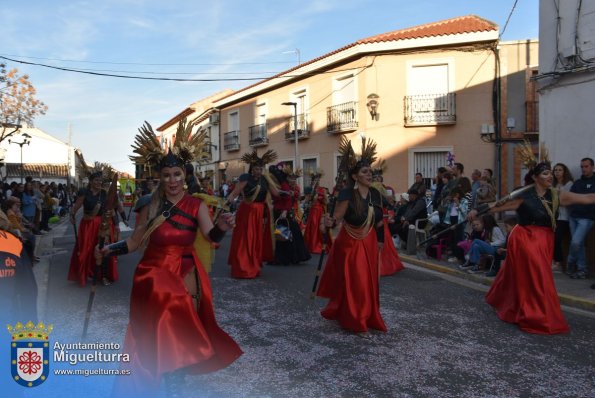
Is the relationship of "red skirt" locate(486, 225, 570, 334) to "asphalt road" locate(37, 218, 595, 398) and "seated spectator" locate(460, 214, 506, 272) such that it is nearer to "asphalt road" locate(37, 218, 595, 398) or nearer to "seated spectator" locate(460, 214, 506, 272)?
"asphalt road" locate(37, 218, 595, 398)

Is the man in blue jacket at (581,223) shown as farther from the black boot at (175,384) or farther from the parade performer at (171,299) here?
the black boot at (175,384)

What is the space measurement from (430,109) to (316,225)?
30.8 ft

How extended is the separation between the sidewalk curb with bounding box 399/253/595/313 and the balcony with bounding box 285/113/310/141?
1314cm

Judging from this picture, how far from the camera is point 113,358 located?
4586mm

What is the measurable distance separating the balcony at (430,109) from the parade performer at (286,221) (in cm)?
1067

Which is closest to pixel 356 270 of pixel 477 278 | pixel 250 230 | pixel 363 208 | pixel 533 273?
pixel 363 208

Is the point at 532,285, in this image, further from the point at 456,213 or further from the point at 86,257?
the point at 86,257

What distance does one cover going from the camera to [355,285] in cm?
559

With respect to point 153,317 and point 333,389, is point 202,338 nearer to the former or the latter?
point 153,317

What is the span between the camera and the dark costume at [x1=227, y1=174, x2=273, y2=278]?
28.7ft

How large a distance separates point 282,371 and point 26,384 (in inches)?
80.2

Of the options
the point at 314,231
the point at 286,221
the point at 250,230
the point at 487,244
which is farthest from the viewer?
the point at 314,231

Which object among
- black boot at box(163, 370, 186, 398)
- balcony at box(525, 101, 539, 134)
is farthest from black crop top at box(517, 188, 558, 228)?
balcony at box(525, 101, 539, 134)

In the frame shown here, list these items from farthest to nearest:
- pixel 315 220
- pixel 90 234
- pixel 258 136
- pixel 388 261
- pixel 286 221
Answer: pixel 258 136, pixel 315 220, pixel 286 221, pixel 388 261, pixel 90 234
